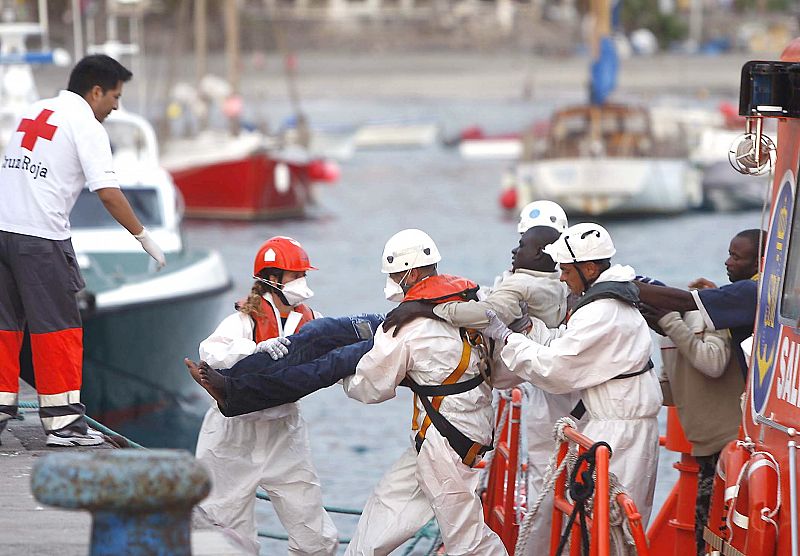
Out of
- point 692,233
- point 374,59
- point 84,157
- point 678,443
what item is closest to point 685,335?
point 678,443

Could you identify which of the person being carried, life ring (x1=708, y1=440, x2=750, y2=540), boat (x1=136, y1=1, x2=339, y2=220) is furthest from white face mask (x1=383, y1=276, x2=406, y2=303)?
boat (x1=136, y1=1, x2=339, y2=220)

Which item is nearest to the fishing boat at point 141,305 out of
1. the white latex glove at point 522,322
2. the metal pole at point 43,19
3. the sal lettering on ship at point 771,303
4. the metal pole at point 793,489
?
the metal pole at point 43,19

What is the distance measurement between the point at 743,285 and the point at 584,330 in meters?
0.88

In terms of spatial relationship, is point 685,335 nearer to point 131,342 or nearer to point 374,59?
point 131,342

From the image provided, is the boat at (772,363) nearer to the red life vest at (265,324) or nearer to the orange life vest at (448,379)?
the orange life vest at (448,379)

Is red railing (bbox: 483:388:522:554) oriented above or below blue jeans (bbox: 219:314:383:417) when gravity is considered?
below

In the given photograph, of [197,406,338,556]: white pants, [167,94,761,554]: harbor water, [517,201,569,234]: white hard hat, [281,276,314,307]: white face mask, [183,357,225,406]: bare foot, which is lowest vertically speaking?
[167,94,761,554]: harbor water

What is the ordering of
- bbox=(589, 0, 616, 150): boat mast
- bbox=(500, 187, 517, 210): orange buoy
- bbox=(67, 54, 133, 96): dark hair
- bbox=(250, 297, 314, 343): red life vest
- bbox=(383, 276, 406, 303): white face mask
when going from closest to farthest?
bbox=(383, 276, 406, 303): white face mask < bbox=(67, 54, 133, 96): dark hair < bbox=(250, 297, 314, 343): red life vest < bbox=(589, 0, 616, 150): boat mast < bbox=(500, 187, 517, 210): orange buoy

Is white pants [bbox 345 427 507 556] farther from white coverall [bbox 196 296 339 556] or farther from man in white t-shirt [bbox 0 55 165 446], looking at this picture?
man in white t-shirt [bbox 0 55 165 446]

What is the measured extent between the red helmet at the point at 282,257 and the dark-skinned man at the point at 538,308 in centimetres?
89

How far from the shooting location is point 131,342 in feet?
43.4

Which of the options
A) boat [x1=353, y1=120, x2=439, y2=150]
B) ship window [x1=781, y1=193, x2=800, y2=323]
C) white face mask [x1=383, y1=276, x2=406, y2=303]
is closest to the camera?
ship window [x1=781, y1=193, x2=800, y2=323]

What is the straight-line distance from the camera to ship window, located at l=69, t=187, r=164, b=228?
14.2 meters

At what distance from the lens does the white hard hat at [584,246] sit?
21.4ft
